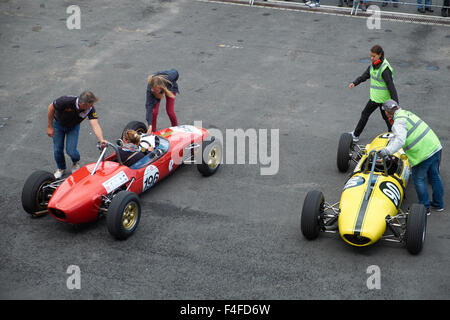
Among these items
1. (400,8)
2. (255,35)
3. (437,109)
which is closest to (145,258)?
(437,109)

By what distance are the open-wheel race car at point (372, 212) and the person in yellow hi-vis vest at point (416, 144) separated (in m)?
0.27

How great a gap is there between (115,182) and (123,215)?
0.68 meters

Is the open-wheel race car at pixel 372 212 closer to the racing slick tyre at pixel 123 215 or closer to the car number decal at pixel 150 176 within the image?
the racing slick tyre at pixel 123 215

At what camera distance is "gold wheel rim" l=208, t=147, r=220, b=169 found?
9078mm

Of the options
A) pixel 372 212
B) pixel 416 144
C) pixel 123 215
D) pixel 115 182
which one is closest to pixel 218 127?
pixel 115 182

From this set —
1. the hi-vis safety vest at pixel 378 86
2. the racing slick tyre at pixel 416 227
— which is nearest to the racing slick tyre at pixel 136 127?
the hi-vis safety vest at pixel 378 86

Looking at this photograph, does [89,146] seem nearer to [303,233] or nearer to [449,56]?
[303,233]

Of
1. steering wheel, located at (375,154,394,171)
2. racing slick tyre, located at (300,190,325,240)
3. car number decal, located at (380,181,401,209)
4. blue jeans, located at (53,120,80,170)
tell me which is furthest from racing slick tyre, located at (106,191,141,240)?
steering wheel, located at (375,154,394,171)

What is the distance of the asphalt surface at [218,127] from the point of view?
6.63m

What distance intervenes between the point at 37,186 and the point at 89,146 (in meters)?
2.58

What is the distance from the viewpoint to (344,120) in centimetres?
1090

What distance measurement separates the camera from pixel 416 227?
21.8ft

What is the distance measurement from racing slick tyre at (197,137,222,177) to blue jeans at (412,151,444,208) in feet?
10.7

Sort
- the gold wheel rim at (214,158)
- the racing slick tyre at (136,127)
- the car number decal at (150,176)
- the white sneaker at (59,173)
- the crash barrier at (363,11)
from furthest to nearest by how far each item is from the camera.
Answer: the crash barrier at (363,11) → the racing slick tyre at (136,127) → the gold wheel rim at (214,158) → the white sneaker at (59,173) → the car number decal at (150,176)
